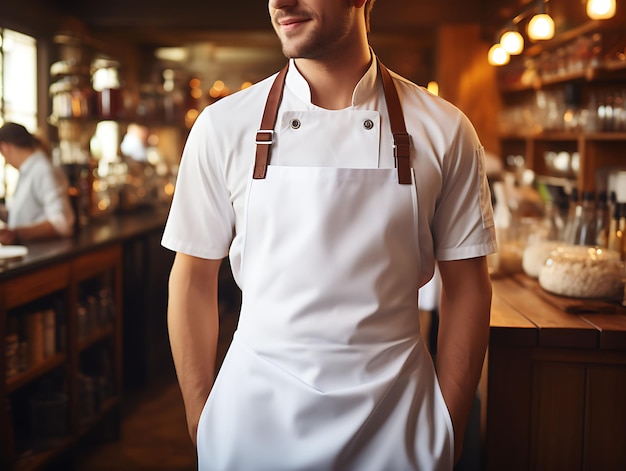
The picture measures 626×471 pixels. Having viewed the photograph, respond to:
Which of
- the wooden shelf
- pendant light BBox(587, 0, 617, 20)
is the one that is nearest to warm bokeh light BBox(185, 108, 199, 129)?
the wooden shelf

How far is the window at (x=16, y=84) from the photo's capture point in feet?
16.5

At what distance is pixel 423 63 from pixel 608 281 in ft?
23.3

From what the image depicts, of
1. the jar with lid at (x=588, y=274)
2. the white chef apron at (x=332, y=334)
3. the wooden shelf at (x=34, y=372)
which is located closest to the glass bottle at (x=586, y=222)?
the jar with lid at (x=588, y=274)

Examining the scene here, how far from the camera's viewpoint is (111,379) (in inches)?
161

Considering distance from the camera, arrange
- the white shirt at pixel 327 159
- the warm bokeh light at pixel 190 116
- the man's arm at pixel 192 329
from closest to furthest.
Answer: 1. the white shirt at pixel 327 159
2. the man's arm at pixel 192 329
3. the warm bokeh light at pixel 190 116

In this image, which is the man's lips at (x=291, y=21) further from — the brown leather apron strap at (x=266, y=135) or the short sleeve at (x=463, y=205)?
the short sleeve at (x=463, y=205)

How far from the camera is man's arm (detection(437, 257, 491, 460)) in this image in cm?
158

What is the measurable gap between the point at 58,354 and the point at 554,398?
2.30m

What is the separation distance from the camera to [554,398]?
1964 millimetres

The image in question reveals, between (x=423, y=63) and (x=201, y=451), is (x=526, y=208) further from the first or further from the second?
(x=423, y=63)

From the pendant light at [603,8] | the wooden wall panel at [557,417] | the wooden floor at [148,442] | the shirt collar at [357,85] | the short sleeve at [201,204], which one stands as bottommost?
the wooden floor at [148,442]

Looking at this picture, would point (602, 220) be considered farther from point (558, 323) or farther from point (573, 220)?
point (558, 323)

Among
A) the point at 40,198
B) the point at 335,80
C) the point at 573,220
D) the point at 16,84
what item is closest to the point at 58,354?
the point at 40,198

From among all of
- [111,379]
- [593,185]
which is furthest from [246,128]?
[593,185]
